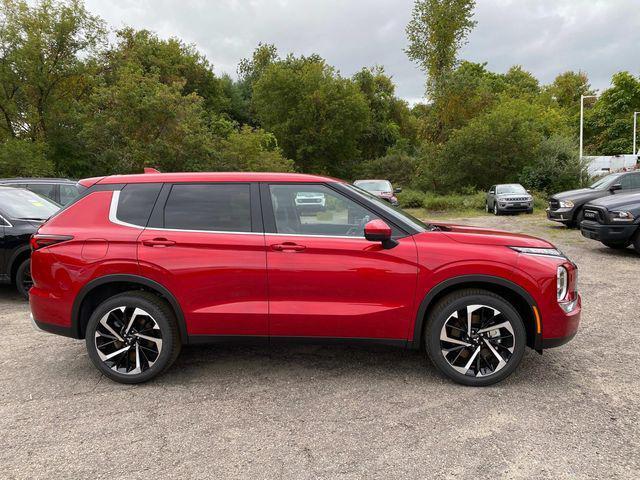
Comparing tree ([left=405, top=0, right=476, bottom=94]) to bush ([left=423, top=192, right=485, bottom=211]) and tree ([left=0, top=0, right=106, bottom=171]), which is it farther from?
tree ([left=0, top=0, right=106, bottom=171])

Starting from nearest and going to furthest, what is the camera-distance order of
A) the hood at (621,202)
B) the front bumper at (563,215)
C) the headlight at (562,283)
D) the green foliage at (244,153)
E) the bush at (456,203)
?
the headlight at (562,283) → the hood at (621,202) → the front bumper at (563,215) → the green foliage at (244,153) → the bush at (456,203)

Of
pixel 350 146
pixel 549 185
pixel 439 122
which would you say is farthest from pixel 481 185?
pixel 350 146

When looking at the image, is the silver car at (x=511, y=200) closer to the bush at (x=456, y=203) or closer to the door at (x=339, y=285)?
the bush at (x=456, y=203)

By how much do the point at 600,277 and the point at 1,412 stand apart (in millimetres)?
8145

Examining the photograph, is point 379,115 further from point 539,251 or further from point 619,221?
point 539,251

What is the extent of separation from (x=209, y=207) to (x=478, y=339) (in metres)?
2.44

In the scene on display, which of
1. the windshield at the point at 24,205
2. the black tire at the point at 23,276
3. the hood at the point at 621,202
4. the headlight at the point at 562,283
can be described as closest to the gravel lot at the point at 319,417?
the headlight at the point at 562,283

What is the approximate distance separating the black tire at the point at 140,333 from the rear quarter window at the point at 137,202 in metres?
0.62

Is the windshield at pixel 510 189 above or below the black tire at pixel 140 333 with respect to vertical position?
above

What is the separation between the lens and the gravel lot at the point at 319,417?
8.89 ft

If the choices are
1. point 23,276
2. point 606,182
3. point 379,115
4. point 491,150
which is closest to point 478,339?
point 23,276

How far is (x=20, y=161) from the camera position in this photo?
18.4 meters

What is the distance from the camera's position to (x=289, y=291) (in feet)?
11.9

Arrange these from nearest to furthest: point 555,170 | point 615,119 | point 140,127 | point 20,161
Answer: point 20,161 < point 140,127 < point 555,170 < point 615,119
